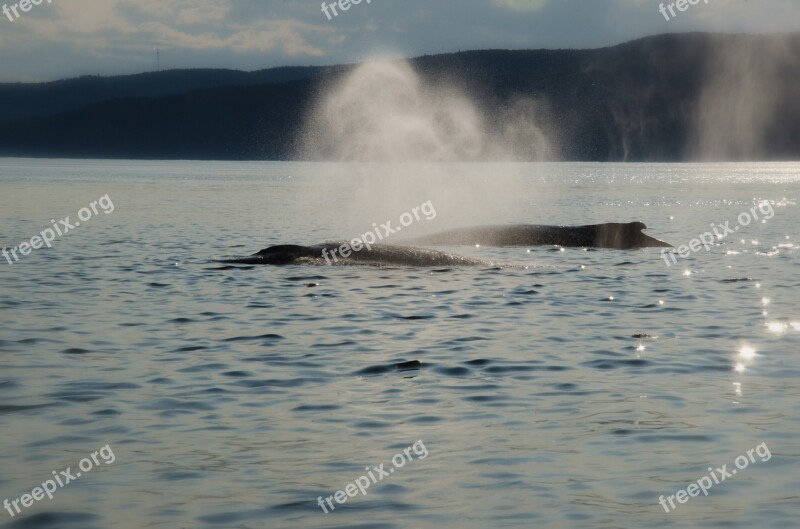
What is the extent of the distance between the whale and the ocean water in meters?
0.90

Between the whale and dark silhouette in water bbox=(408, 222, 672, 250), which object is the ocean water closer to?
the whale

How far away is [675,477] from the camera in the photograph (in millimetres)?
10875

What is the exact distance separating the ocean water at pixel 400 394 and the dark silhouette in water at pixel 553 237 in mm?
7373

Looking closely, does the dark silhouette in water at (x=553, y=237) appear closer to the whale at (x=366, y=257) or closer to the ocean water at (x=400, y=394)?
the ocean water at (x=400, y=394)

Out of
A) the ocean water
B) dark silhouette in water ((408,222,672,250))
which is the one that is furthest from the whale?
dark silhouette in water ((408,222,672,250))

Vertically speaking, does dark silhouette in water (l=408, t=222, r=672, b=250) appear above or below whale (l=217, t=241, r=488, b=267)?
below

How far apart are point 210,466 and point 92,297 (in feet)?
47.3

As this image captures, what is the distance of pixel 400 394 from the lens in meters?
14.5

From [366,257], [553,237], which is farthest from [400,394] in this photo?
[553,237]

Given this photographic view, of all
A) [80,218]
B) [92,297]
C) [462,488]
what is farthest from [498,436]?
[80,218]

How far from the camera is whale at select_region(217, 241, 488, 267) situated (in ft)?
101

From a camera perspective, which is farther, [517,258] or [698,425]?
[517,258]

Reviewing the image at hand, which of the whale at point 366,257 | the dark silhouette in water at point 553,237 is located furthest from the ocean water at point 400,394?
the dark silhouette in water at point 553,237

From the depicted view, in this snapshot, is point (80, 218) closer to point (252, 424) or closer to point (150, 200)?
point (150, 200)
